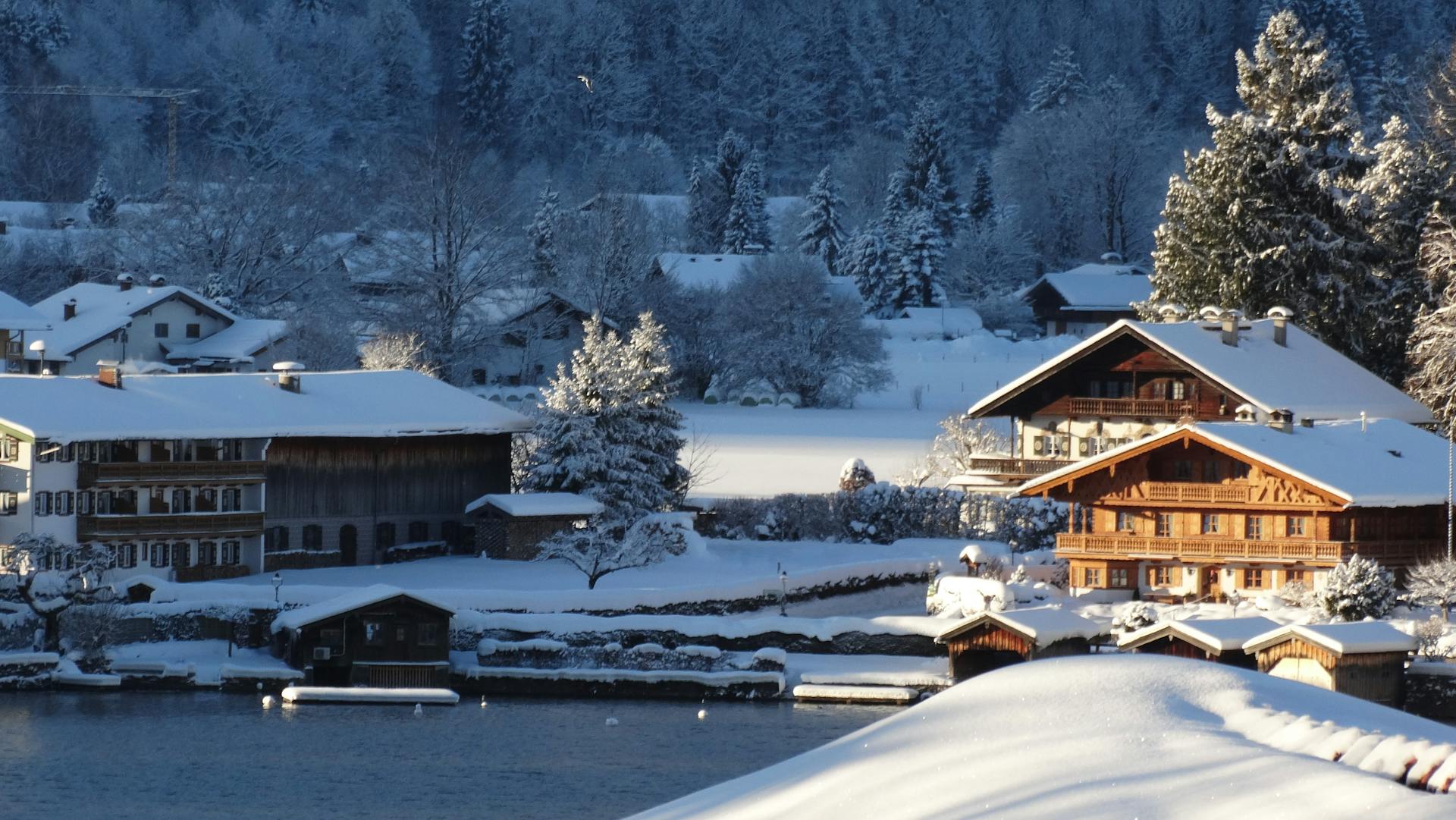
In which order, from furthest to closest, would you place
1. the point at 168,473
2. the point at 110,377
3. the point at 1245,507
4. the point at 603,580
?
the point at 110,377
the point at 603,580
the point at 168,473
the point at 1245,507

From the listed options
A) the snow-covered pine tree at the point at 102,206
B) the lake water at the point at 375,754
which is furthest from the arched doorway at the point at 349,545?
the snow-covered pine tree at the point at 102,206

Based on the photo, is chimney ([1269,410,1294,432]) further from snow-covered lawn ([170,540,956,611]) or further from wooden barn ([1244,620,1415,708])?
wooden barn ([1244,620,1415,708])

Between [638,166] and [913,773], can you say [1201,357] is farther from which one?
[638,166]

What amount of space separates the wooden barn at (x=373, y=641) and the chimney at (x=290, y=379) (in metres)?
12.5

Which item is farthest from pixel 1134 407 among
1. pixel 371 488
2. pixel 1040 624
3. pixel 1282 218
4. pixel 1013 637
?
pixel 371 488

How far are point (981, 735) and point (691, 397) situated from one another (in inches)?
3197

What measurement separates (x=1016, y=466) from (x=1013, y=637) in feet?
52.6

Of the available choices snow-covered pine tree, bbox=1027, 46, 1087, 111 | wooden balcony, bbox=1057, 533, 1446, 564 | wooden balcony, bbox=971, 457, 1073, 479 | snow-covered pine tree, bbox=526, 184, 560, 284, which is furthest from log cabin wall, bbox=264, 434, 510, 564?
snow-covered pine tree, bbox=1027, 46, 1087, 111

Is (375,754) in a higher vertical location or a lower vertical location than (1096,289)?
lower

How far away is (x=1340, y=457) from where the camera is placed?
51.5 meters

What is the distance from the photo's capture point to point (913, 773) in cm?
1547

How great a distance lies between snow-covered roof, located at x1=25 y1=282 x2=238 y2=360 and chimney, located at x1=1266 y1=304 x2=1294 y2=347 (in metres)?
41.7

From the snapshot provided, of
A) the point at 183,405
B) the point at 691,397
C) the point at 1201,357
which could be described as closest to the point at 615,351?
the point at 183,405

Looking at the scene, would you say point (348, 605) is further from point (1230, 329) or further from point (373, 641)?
point (1230, 329)
